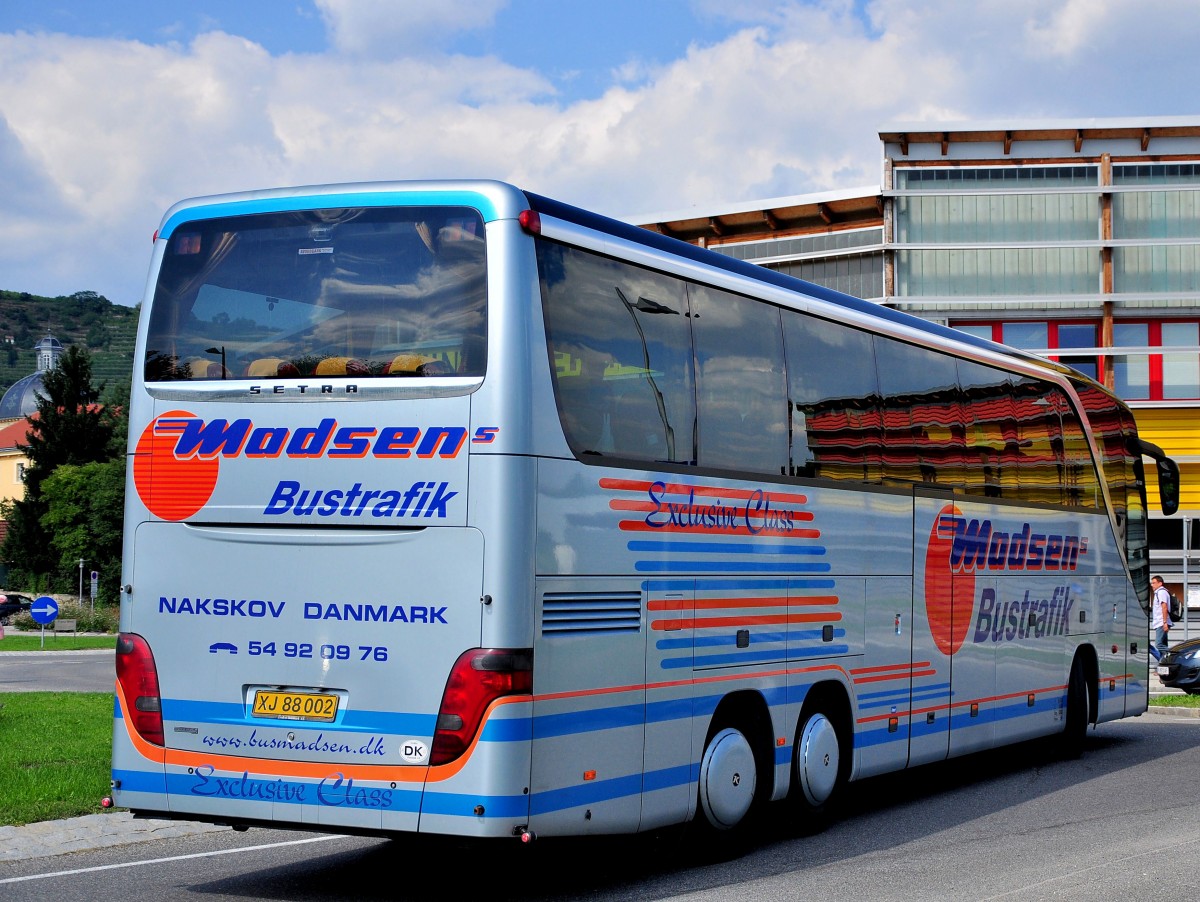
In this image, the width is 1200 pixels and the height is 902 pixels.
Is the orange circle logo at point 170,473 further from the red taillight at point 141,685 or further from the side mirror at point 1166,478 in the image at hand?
the side mirror at point 1166,478

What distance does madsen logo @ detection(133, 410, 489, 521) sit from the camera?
7883mm

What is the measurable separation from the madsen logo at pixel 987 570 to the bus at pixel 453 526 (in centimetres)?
264

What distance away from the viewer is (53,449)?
98.1m

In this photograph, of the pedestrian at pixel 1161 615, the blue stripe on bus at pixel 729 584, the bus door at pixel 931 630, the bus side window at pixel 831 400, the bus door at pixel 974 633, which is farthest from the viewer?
the pedestrian at pixel 1161 615

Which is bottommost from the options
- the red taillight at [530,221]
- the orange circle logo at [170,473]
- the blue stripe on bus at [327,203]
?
the orange circle logo at [170,473]

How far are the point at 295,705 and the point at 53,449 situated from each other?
314 ft

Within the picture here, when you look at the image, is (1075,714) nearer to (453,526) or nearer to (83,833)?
(83,833)

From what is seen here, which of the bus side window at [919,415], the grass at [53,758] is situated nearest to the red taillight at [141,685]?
the grass at [53,758]

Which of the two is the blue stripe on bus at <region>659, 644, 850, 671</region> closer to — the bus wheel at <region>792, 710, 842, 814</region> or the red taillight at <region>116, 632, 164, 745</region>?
the bus wheel at <region>792, 710, 842, 814</region>

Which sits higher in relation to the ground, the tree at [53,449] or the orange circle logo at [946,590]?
the tree at [53,449]

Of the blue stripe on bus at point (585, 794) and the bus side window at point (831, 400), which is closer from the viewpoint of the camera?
the blue stripe on bus at point (585, 794)

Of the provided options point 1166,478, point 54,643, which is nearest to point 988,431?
point 1166,478

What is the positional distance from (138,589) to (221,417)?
3.57 feet

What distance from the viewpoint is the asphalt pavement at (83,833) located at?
9922 millimetres
